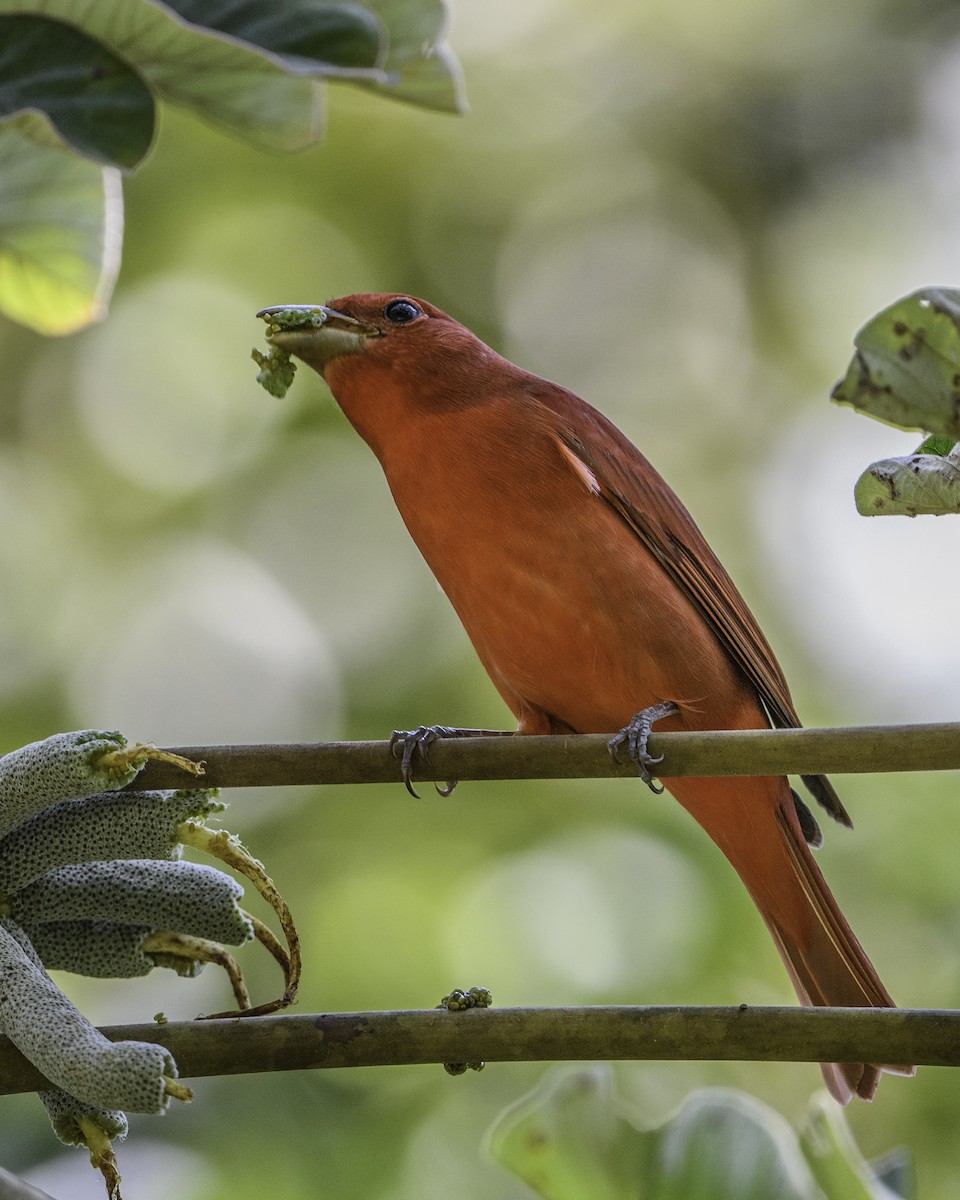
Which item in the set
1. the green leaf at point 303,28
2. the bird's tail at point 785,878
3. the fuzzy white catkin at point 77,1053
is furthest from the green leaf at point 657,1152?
the green leaf at point 303,28

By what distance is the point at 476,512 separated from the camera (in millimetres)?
2482

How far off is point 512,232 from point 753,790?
4503 mm

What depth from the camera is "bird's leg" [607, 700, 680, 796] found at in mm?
1335

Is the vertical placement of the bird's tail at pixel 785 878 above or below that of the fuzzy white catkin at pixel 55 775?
below

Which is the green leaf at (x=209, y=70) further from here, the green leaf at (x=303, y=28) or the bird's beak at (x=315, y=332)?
the bird's beak at (x=315, y=332)

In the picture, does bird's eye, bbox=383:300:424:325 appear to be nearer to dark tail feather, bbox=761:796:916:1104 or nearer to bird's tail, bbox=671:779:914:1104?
bird's tail, bbox=671:779:914:1104

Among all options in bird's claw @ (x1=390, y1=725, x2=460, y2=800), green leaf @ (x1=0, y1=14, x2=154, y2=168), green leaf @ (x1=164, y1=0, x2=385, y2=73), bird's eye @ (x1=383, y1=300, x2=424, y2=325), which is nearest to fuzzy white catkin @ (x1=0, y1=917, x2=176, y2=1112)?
bird's claw @ (x1=390, y1=725, x2=460, y2=800)

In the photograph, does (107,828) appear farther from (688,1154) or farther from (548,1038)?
(688,1154)

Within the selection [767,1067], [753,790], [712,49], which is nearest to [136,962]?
[753,790]

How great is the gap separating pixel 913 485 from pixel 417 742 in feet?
2.91

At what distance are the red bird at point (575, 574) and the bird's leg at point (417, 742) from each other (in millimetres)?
178

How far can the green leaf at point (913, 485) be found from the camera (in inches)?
47.0

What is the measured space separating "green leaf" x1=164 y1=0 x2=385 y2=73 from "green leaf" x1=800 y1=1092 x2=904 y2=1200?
1.32m

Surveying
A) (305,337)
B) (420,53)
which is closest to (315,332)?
(305,337)
